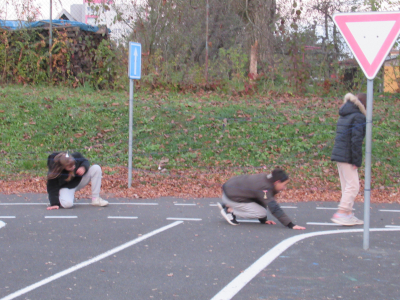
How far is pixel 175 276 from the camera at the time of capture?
478 centimetres

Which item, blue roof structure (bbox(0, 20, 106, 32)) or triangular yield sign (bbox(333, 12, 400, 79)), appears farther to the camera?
blue roof structure (bbox(0, 20, 106, 32))

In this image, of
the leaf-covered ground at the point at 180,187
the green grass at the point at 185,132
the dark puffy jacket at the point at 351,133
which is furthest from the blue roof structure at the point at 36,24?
the dark puffy jacket at the point at 351,133

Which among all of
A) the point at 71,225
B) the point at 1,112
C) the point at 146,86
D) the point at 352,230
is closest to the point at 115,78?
the point at 146,86

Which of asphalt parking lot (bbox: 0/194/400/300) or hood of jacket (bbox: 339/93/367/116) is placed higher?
hood of jacket (bbox: 339/93/367/116)

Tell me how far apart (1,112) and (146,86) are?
554 centimetres

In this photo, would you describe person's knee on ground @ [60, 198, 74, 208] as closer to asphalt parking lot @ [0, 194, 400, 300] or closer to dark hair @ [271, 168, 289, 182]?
asphalt parking lot @ [0, 194, 400, 300]

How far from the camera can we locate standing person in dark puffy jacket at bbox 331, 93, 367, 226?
7.02 m

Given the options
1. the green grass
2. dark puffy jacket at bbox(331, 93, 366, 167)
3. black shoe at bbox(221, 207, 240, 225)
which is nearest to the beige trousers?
dark puffy jacket at bbox(331, 93, 366, 167)

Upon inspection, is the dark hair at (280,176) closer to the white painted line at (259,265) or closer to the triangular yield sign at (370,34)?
the white painted line at (259,265)

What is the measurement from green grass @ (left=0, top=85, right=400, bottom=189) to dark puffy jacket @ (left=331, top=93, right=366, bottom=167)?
3.86 meters

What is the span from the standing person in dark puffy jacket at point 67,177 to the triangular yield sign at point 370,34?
16.1ft

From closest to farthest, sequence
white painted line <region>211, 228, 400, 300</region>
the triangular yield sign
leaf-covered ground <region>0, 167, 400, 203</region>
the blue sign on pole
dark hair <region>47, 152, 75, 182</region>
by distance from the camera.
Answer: white painted line <region>211, 228, 400, 300</region> < the triangular yield sign < dark hair <region>47, 152, 75, 182</region> < leaf-covered ground <region>0, 167, 400, 203</region> < the blue sign on pole

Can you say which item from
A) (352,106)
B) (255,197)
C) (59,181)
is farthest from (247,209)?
(59,181)

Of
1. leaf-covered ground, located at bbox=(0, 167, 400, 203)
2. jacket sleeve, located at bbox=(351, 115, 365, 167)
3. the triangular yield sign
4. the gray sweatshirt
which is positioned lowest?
leaf-covered ground, located at bbox=(0, 167, 400, 203)
